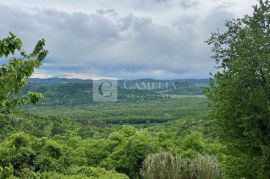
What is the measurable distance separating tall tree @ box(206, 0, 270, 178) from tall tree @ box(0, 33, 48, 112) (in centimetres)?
1463

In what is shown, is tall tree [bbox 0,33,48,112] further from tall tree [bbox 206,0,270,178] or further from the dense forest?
tall tree [bbox 206,0,270,178]

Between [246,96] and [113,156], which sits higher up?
[246,96]

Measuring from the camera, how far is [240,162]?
22.2 meters

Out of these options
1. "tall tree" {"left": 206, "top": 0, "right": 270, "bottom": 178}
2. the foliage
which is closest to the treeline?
the foliage

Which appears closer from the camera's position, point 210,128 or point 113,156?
point 210,128

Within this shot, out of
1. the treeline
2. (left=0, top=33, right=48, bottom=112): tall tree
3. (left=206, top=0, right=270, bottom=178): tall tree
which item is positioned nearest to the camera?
(left=0, top=33, right=48, bottom=112): tall tree

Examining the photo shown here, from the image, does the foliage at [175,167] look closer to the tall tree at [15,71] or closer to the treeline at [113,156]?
the treeline at [113,156]

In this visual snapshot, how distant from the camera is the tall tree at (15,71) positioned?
23.0 feet

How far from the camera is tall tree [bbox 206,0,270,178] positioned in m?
20.7

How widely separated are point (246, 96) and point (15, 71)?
1608 centimetres

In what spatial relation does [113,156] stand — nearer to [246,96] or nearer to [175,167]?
[175,167]

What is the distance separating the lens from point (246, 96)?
69.7 ft

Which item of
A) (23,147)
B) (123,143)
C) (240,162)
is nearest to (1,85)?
(240,162)

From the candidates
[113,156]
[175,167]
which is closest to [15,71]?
[175,167]
